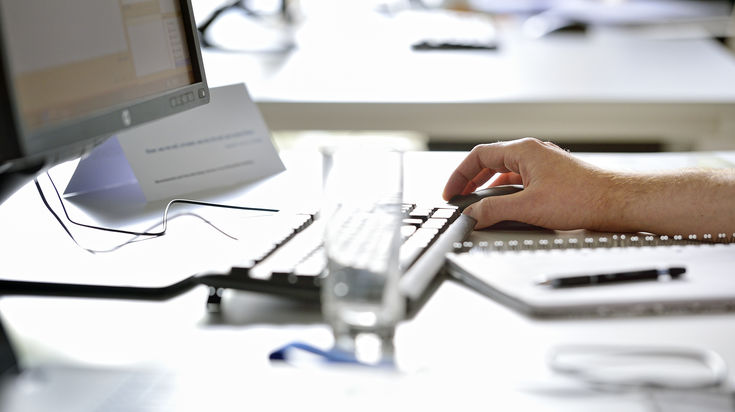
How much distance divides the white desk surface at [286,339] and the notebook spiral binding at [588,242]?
9 centimetres

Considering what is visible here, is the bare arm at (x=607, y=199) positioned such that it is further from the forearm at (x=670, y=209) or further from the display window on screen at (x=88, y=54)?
the display window on screen at (x=88, y=54)

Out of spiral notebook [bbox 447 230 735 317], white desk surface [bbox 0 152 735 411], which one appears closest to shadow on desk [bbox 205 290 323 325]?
white desk surface [bbox 0 152 735 411]

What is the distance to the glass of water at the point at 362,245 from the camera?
26.4 inches

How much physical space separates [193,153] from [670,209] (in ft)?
2.07

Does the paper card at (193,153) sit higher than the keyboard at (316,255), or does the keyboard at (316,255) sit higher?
the paper card at (193,153)

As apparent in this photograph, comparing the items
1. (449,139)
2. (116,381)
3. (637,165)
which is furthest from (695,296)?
(449,139)

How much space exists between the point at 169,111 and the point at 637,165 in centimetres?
73

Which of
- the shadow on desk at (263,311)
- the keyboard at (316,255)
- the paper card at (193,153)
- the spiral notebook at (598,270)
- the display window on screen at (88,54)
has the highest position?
the display window on screen at (88,54)

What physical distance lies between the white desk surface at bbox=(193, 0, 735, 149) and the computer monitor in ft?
2.72

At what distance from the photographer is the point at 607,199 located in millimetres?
958

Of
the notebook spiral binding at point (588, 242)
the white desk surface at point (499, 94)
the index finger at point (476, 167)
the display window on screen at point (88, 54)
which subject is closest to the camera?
the display window on screen at point (88, 54)

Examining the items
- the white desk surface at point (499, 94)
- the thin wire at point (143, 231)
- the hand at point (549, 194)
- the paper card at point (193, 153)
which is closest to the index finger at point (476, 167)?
the hand at point (549, 194)

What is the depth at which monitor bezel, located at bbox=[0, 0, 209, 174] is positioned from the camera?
0.67 metres

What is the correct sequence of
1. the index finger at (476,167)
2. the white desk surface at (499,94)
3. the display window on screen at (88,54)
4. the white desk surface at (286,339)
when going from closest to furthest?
1. the white desk surface at (286,339)
2. the display window on screen at (88,54)
3. the index finger at (476,167)
4. the white desk surface at (499,94)
